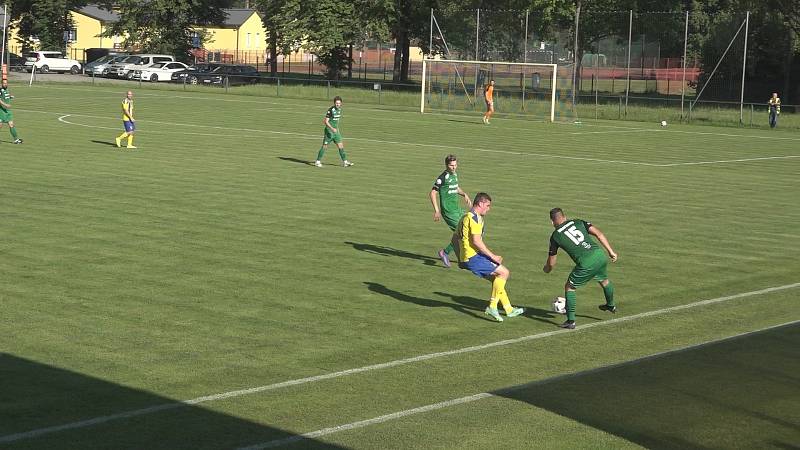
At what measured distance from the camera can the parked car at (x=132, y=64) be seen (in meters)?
90.3

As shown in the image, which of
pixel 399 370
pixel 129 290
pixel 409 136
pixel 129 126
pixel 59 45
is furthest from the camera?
pixel 59 45

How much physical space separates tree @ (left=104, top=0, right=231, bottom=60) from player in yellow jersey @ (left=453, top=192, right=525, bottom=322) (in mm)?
83999

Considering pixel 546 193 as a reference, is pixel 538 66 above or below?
above

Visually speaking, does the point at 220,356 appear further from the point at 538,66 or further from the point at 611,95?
the point at 611,95

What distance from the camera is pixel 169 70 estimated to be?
89.5 meters

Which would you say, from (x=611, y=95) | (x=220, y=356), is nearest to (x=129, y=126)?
(x=220, y=356)

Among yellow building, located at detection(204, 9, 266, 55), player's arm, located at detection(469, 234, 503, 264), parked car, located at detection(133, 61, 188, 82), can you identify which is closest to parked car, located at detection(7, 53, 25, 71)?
parked car, located at detection(133, 61, 188, 82)

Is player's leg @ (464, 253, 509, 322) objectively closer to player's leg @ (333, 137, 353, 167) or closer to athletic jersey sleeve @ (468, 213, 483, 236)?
athletic jersey sleeve @ (468, 213, 483, 236)

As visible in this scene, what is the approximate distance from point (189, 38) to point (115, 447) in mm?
93278

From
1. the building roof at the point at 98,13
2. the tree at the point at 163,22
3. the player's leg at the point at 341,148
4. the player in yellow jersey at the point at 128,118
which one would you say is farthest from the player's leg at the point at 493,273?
the building roof at the point at 98,13

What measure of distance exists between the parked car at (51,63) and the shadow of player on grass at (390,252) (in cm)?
8385

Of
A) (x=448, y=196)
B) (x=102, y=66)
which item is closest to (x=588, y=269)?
(x=448, y=196)

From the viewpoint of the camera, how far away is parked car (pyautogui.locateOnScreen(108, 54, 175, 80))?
296 ft

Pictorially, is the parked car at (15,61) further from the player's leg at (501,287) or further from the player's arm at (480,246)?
the player's leg at (501,287)
